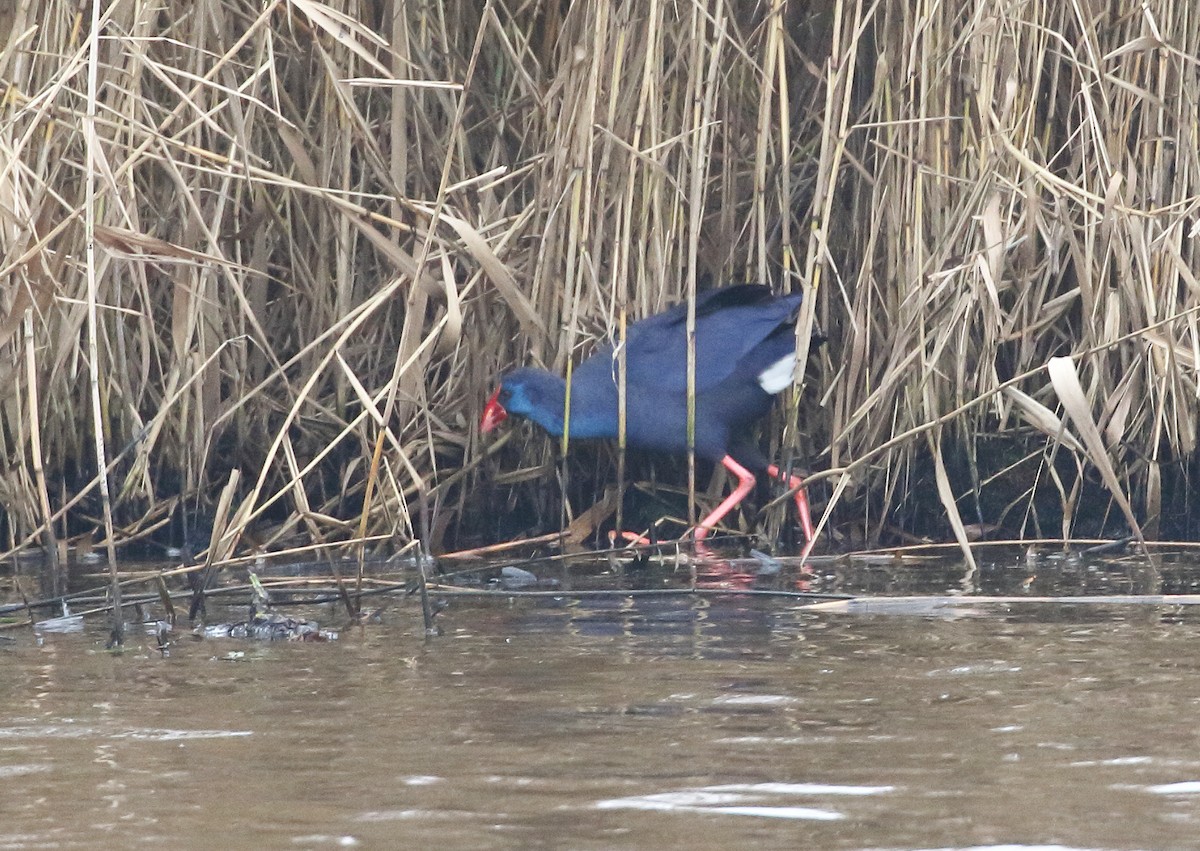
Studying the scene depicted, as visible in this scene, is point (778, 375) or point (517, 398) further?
point (778, 375)

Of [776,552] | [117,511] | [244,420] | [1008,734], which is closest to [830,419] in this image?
[776,552]

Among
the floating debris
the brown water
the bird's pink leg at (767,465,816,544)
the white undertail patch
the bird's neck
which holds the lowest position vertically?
the brown water

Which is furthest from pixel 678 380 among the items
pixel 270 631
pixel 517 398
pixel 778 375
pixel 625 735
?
pixel 625 735

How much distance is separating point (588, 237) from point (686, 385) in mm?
498

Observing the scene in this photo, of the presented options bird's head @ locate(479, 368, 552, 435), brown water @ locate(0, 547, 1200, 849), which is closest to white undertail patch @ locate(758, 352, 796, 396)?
bird's head @ locate(479, 368, 552, 435)

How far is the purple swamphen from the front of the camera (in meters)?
4.68

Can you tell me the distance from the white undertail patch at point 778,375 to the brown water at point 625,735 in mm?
1408

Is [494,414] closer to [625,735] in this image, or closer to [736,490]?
[736,490]

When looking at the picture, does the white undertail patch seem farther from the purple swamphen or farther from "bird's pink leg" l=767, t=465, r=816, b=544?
"bird's pink leg" l=767, t=465, r=816, b=544

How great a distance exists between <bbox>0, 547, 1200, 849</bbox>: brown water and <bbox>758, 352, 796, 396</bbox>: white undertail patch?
4.62 feet

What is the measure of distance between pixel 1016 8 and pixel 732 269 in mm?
1046

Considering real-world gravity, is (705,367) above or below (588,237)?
below

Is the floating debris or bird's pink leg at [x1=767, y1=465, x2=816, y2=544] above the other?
bird's pink leg at [x1=767, y1=465, x2=816, y2=544]

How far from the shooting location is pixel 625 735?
7.84 ft
